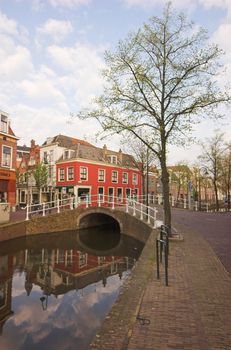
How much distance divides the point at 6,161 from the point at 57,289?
61.8 feet

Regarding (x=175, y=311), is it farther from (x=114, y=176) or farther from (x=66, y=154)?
(x=114, y=176)

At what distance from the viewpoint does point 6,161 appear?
25969 millimetres

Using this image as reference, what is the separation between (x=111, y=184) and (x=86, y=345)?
117 feet

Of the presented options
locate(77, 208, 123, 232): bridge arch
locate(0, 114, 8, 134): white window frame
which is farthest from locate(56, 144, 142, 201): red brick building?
locate(0, 114, 8, 134): white window frame

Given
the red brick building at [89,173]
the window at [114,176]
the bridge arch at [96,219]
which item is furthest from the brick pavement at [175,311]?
the window at [114,176]

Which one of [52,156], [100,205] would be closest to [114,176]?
[52,156]

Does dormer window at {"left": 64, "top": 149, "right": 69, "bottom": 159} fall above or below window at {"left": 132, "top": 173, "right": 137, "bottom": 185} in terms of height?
above

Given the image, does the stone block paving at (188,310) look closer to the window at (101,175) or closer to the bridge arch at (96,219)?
the bridge arch at (96,219)

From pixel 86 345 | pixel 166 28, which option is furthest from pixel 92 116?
pixel 86 345

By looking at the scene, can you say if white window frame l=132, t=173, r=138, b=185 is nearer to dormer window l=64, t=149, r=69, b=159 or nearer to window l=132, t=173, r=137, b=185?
window l=132, t=173, r=137, b=185

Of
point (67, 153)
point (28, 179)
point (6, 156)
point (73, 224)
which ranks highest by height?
point (67, 153)

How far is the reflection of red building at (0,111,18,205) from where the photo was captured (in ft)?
83.5

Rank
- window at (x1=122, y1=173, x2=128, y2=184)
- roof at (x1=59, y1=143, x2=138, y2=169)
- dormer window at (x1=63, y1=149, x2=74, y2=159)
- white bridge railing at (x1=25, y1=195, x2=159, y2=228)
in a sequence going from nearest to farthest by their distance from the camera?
white bridge railing at (x1=25, y1=195, x2=159, y2=228), roof at (x1=59, y1=143, x2=138, y2=169), dormer window at (x1=63, y1=149, x2=74, y2=159), window at (x1=122, y1=173, x2=128, y2=184)

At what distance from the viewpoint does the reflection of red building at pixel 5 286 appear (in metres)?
7.66
